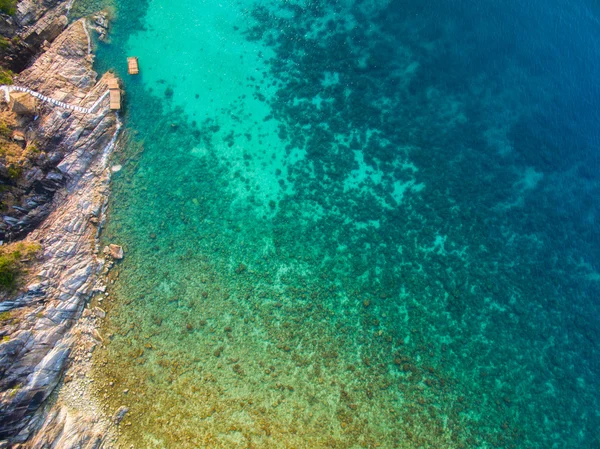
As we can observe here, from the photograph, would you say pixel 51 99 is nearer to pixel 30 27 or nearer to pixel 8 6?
pixel 30 27

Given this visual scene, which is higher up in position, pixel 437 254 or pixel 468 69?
pixel 468 69

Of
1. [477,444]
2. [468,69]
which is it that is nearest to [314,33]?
[468,69]

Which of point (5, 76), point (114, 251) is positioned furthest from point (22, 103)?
point (114, 251)

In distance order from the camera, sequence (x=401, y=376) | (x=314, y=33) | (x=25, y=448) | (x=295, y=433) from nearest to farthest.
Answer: (x=25, y=448)
(x=295, y=433)
(x=401, y=376)
(x=314, y=33)

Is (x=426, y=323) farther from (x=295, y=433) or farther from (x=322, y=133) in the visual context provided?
(x=322, y=133)

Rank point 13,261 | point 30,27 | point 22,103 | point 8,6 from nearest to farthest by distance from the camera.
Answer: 1. point 13,261
2. point 22,103
3. point 8,6
4. point 30,27

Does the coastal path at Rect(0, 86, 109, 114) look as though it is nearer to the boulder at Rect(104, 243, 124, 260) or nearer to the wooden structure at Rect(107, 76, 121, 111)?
the wooden structure at Rect(107, 76, 121, 111)
